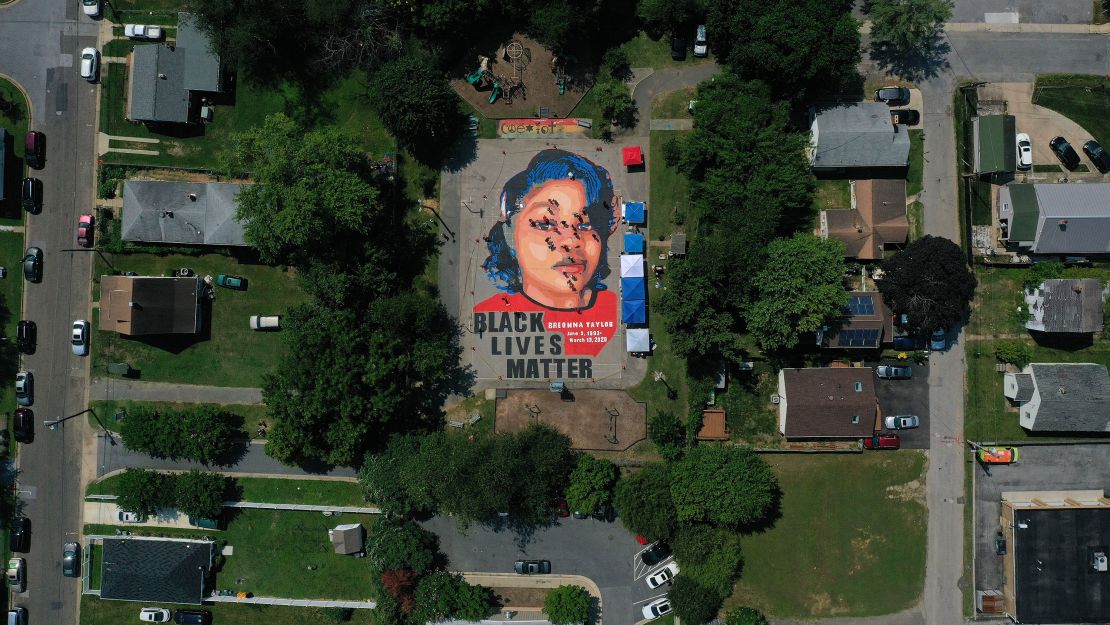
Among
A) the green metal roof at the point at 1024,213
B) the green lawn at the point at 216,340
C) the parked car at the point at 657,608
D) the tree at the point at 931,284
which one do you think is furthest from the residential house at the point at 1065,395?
the green lawn at the point at 216,340

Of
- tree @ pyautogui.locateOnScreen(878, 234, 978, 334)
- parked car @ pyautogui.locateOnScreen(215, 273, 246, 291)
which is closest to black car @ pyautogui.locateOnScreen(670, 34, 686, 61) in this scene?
tree @ pyautogui.locateOnScreen(878, 234, 978, 334)

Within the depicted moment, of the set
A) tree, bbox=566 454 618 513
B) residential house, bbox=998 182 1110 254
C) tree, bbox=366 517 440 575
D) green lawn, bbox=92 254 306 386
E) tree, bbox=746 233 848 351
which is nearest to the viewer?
tree, bbox=746 233 848 351

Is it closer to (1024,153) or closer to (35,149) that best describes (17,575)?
(35,149)

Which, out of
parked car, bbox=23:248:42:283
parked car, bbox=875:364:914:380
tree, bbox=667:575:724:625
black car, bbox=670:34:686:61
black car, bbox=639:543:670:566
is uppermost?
black car, bbox=670:34:686:61

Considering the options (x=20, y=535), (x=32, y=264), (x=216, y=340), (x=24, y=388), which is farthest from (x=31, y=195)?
(x=20, y=535)

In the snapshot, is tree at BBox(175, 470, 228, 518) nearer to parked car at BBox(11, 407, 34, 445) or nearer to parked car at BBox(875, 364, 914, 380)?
parked car at BBox(11, 407, 34, 445)

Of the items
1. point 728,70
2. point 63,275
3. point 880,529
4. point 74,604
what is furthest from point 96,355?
point 880,529
